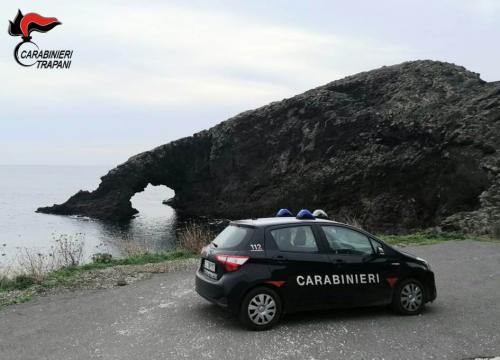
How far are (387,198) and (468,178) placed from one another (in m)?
13.2

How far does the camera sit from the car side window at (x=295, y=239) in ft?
23.7

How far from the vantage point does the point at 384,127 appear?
44750 millimetres

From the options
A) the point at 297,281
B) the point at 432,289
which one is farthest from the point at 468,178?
the point at 297,281

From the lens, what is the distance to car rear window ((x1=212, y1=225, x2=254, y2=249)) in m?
7.18

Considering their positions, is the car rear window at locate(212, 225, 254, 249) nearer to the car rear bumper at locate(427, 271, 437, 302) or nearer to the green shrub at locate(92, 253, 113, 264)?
the car rear bumper at locate(427, 271, 437, 302)

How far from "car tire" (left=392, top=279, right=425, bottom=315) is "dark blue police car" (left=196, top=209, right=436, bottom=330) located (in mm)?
16

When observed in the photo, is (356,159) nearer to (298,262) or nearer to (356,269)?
(356,269)

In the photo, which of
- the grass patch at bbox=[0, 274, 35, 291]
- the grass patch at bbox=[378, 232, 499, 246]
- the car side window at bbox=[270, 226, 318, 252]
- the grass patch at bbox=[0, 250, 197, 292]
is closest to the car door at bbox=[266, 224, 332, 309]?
the car side window at bbox=[270, 226, 318, 252]

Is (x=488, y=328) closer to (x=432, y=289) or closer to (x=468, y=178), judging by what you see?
(x=432, y=289)

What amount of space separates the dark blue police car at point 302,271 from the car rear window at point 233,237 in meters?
0.01

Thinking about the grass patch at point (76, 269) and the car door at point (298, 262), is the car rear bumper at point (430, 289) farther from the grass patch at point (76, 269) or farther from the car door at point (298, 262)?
the grass patch at point (76, 269)

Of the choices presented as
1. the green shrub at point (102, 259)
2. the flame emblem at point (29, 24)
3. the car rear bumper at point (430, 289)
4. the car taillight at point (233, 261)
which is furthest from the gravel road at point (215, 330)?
the flame emblem at point (29, 24)

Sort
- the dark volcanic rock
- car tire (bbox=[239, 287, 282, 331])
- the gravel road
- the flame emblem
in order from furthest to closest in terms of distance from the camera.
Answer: the dark volcanic rock < the flame emblem < car tire (bbox=[239, 287, 282, 331]) < the gravel road

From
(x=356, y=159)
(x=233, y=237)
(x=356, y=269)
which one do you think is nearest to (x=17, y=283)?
(x=233, y=237)
